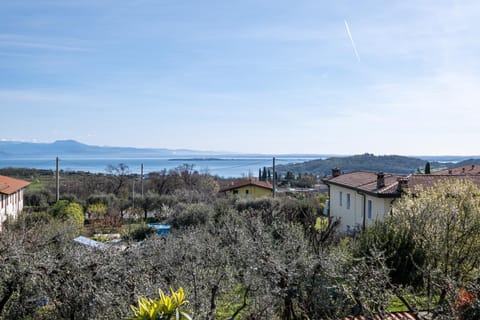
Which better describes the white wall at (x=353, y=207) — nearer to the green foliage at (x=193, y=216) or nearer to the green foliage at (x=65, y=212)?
the green foliage at (x=193, y=216)

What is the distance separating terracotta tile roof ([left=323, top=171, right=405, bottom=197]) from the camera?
1945 centimetres

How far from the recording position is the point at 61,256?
715cm

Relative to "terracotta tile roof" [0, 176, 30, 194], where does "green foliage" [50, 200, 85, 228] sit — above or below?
below

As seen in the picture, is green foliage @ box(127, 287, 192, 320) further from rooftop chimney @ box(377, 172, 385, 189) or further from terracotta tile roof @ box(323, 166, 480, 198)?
rooftop chimney @ box(377, 172, 385, 189)

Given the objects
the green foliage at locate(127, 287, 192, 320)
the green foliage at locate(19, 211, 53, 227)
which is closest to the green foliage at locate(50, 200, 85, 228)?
the green foliage at locate(19, 211, 53, 227)

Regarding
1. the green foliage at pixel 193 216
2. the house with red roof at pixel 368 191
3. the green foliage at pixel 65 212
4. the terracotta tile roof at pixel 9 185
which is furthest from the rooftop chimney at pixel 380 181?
the terracotta tile roof at pixel 9 185

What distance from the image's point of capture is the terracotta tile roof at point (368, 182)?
1945 centimetres

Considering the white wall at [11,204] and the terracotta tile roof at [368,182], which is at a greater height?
the terracotta tile roof at [368,182]

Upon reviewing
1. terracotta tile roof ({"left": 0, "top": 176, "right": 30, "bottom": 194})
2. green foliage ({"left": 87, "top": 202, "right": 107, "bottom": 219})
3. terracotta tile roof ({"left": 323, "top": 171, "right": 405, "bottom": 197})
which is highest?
terracotta tile roof ({"left": 323, "top": 171, "right": 405, "bottom": 197})

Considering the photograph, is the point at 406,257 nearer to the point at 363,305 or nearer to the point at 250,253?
the point at 250,253

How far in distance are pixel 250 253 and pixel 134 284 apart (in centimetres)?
214

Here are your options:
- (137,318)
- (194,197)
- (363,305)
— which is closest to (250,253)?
(363,305)

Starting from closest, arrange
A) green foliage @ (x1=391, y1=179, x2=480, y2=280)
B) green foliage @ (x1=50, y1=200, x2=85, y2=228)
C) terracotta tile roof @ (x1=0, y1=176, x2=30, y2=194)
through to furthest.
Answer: green foliage @ (x1=391, y1=179, x2=480, y2=280) < green foliage @ (x1=50, y1=200, x2=85, y2=228) < terracotta tile roof @ (x1=0, y1=176, x2=30, y2=194)

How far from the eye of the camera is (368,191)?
20375 mm
